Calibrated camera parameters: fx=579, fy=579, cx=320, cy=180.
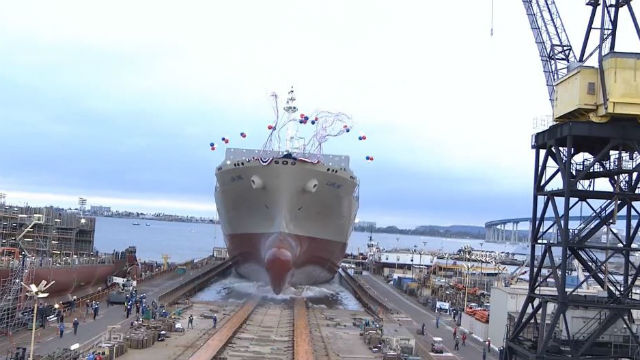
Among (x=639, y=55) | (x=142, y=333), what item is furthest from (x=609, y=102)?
(x=142, y=333)

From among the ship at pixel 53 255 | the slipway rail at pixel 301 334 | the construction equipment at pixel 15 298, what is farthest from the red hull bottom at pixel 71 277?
the slipway rail at pixel 301 334

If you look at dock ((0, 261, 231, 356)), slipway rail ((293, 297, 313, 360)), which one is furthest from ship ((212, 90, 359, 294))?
dock ((0, 261, 231, 356))

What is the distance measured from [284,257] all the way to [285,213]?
2.90m

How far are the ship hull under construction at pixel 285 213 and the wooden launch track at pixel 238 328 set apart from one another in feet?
8.73

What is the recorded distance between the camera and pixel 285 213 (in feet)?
119

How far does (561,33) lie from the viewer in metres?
43.8

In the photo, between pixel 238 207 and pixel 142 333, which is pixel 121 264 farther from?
pixel 142 333

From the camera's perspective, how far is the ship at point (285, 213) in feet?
119

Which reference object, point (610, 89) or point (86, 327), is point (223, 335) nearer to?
point (86, 327)

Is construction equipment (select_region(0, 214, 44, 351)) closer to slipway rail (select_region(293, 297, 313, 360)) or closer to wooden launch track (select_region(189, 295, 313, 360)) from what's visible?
wooden launch track (select_region(189, 295, 313, 360))

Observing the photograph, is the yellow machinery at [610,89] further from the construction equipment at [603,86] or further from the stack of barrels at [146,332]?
the stack of barrels at [146,332]

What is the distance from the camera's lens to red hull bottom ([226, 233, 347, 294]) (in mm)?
35531

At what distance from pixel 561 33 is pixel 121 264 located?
130 ft

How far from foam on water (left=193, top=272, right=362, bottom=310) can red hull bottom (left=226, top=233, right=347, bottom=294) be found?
0.74 metres
